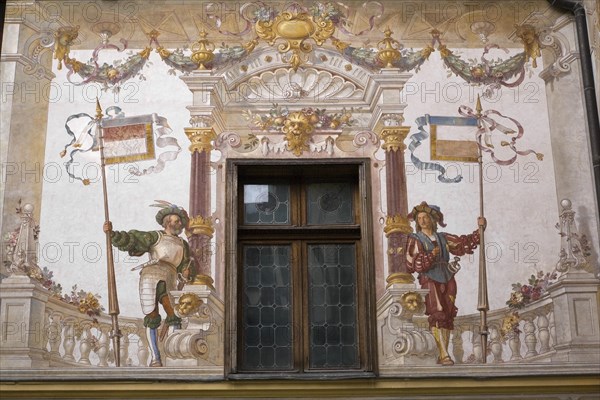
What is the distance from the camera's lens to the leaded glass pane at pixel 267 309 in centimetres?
847

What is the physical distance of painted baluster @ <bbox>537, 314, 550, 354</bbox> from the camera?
27.4 feet

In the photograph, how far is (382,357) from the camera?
8.27 metres

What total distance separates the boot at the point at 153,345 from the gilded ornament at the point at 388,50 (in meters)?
2.87

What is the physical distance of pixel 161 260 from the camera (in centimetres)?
857

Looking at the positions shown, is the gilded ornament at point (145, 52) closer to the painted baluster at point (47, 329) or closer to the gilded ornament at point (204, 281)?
the gilded ornament at point (204, 281)

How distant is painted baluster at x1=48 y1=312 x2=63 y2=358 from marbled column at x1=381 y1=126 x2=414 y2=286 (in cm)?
251

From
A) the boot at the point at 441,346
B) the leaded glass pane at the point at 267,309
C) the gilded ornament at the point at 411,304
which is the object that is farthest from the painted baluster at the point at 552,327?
the leaded glass pane at the point at 267,309

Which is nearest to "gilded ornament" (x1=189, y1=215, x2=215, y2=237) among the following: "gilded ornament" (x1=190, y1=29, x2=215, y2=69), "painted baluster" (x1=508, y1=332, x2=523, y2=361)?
"gilded ornament" (x1=190, y1=29, x2=215, y2=69)

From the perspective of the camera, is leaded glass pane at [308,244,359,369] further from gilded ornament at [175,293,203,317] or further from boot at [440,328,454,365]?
gilded ornament at [175,293,203,317]

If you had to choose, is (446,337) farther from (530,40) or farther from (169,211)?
(530,40)

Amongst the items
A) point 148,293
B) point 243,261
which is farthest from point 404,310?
point 148,293

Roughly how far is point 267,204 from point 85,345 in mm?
1800

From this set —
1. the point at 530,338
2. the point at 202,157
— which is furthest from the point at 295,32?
the point at 530,338

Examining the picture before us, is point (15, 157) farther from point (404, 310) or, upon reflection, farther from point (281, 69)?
point (404, 310)
